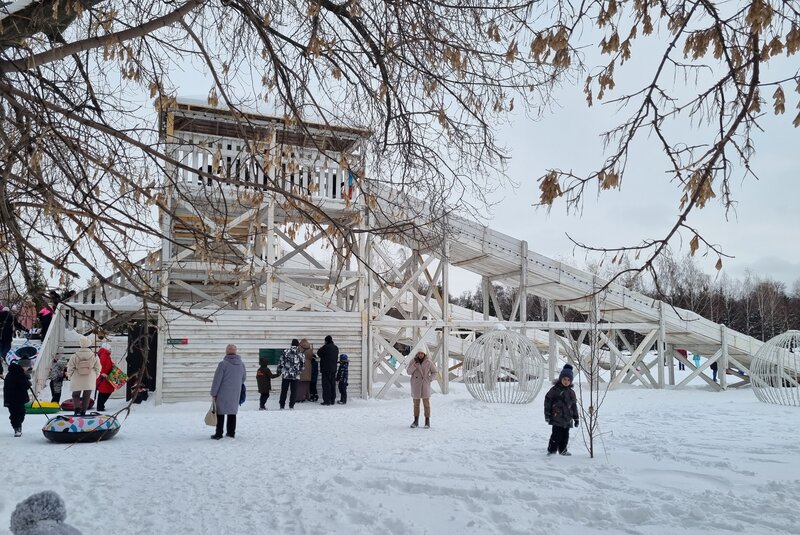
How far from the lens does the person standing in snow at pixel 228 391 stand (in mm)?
10906

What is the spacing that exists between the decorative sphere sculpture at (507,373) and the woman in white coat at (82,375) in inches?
329

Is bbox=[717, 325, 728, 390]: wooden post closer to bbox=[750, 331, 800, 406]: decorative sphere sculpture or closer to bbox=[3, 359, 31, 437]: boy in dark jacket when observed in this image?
bbox=[750, 331, 800, 406]: decorative sphere sculpture

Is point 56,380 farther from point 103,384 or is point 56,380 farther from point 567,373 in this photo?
point 567,373

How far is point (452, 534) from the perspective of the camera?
5.90 m

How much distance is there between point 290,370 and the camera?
1536 centimetres

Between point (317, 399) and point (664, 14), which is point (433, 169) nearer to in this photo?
point (664, 14)

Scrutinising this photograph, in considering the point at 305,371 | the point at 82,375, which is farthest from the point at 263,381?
the point at 82,375

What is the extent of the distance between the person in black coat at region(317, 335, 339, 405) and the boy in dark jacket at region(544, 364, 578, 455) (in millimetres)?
7600

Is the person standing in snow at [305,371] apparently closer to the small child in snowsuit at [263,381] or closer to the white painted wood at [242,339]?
the white painted wood at [242,339]

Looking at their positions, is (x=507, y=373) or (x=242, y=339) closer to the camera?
(x=242, y=339)

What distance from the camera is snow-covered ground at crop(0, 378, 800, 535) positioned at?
6.21 metres

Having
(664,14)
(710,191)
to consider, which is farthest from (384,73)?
(710,191)

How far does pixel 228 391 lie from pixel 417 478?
4.56m

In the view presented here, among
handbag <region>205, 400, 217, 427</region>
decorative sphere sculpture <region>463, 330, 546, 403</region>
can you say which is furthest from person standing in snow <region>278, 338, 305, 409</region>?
handbag <region>205, 400, 217, 427</region>
